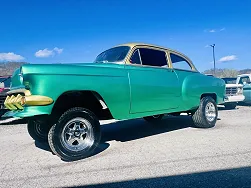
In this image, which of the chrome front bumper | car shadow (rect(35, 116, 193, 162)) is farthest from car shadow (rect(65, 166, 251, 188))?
car shadow (rect(35, 116, 193, 162))

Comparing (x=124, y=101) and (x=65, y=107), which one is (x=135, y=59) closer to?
(x=124, y=101)

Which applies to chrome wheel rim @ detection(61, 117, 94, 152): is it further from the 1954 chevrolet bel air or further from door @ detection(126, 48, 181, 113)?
door @ detection(126, 48, 181, 113)

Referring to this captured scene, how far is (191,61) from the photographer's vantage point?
21.3 ft

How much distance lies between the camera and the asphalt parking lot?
286 centimetres

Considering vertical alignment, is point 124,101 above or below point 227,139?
above

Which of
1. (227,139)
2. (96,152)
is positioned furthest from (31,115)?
(227,139)

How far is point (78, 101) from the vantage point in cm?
409

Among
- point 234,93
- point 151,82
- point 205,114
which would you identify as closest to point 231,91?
point 234,93

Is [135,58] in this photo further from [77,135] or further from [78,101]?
[77,135]

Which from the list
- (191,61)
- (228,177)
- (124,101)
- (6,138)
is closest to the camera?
(228,177)

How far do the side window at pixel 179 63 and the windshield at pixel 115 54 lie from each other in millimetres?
1538

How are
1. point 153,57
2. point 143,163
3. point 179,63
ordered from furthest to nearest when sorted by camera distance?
point 179,63
point 153,57
point 143,163

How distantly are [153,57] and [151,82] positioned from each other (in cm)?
82

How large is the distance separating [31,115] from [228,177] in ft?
9.42
